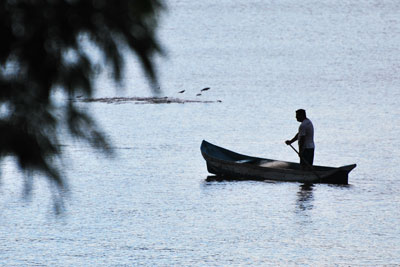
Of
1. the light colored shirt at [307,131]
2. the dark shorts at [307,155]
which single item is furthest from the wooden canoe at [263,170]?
the light colored shirt at [307,131]

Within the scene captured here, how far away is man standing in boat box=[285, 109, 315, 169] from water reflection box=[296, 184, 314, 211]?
719 millimetres

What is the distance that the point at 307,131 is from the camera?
21844 millimetres

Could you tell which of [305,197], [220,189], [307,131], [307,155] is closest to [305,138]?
[307,131]

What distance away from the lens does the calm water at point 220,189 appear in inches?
622

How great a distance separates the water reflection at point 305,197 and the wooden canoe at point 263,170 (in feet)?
0.77

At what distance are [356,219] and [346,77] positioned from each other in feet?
180

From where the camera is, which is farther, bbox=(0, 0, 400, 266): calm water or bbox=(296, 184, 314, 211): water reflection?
bbox=(296, 184, 314, 211): water reflection

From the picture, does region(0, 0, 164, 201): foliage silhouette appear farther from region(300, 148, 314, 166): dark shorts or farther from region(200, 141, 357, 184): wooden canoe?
region(200, 141, 357, 184): wooden canoe

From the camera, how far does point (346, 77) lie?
7350 cm

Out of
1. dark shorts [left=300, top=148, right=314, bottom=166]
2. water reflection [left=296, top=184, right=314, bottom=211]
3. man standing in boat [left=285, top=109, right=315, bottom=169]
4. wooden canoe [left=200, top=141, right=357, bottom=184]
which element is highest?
man standing in boat [left=285, top=109, right=315, bottom=169]

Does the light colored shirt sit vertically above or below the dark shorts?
above

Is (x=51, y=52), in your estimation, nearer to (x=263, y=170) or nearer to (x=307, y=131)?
(x=307, y=131)

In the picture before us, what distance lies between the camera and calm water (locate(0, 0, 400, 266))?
622 inches

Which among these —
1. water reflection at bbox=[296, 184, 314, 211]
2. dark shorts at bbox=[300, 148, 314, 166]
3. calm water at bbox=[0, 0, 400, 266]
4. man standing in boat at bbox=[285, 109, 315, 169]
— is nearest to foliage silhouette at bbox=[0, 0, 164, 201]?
calm water at bbox=[0, 0, 400, 266]
